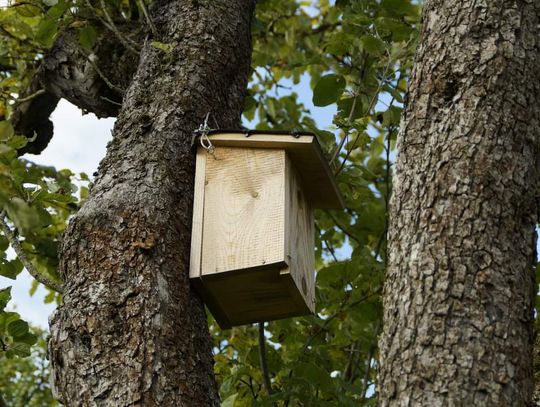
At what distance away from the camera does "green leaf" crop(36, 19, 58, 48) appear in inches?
128

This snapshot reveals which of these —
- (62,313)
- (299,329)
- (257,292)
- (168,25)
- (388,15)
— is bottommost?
(62,313)

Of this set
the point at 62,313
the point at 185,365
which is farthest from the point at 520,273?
the point at 62,313

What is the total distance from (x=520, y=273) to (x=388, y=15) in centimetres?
206

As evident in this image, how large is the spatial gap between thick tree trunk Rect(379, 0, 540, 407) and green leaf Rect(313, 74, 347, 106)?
1.01m

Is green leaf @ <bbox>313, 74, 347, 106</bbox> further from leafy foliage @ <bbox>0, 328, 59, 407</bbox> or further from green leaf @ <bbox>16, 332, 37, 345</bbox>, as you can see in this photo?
leafy foliage @ <bbox>0, 328, 59, 407</bbox>

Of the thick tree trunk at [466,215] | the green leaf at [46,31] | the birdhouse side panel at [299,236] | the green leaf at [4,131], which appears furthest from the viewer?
the green leaf at [46,31]

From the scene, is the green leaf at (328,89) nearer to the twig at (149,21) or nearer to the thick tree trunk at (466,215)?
the twig at (149,21)

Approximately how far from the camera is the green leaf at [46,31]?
128 inches

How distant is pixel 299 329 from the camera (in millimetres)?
4324

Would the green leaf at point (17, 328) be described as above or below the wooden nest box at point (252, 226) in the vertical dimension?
below

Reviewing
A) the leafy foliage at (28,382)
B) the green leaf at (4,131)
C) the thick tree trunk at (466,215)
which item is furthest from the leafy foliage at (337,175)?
the leafy foliage at (28,382)

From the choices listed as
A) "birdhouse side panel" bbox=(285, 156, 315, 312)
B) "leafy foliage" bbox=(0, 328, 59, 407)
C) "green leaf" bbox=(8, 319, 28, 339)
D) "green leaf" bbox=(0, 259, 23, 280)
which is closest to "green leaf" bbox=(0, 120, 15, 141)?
"birdhouse side panel" bbox=(285, 156, 315, 312)

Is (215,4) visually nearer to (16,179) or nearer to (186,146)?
(186,146)

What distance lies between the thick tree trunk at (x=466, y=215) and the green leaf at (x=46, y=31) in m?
1.58
